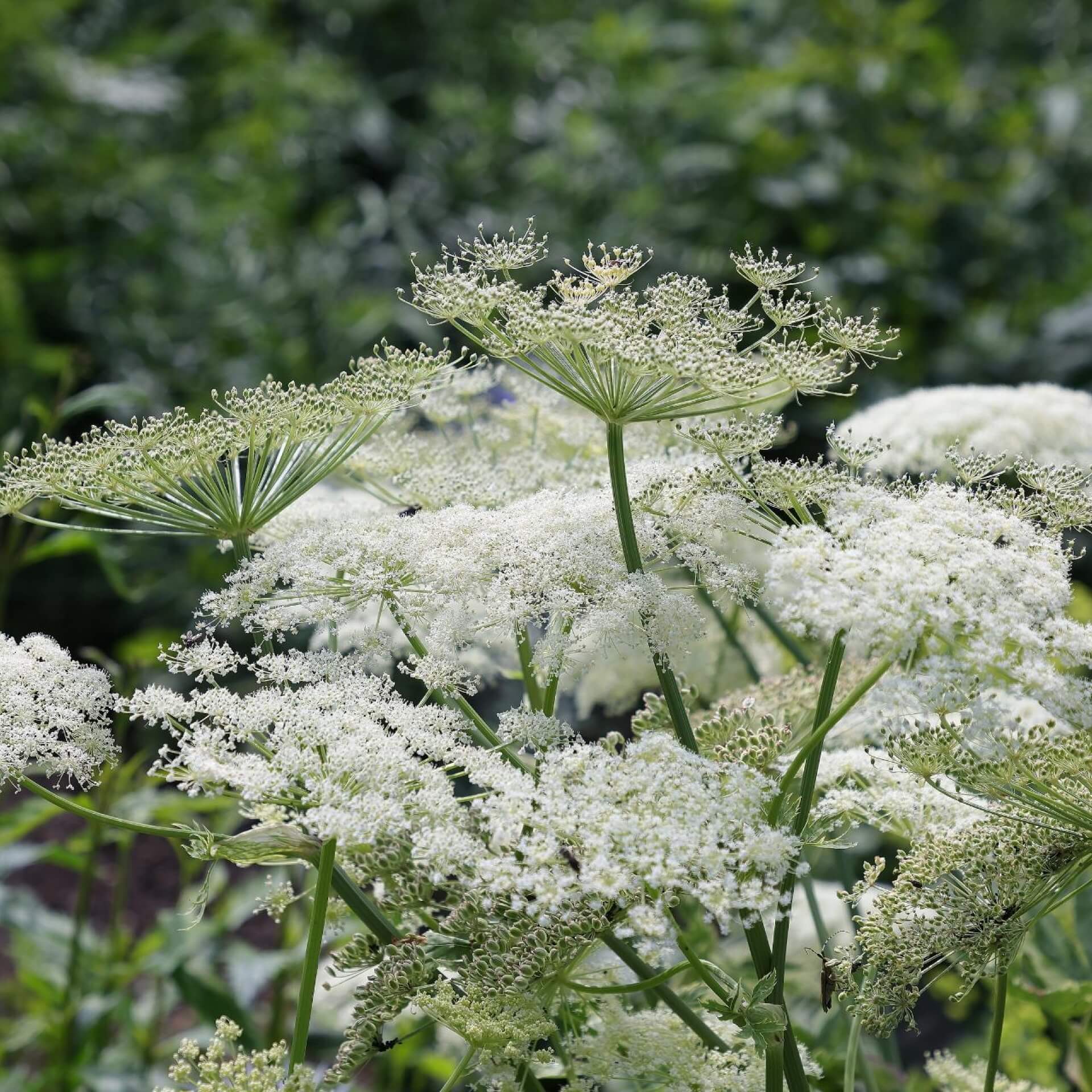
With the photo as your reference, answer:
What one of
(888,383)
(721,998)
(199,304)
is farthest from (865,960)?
(199,304)

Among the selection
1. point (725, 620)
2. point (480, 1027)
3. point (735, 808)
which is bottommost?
point (480, 1027)

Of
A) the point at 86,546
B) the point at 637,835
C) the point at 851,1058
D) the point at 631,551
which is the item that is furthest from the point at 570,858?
the point at 86,546

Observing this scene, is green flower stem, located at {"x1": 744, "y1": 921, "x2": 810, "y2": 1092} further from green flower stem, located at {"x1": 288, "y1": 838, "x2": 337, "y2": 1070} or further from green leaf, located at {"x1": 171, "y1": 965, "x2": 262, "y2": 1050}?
green leaf, located at {"x1": 171, "y1": 965, "x2": 262, "y2": 1050}

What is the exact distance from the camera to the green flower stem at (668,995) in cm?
105

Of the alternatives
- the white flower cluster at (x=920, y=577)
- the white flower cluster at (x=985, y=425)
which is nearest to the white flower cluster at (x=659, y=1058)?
the white flower cluster at (x=920, y=577)

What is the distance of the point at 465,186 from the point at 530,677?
5.14 meters

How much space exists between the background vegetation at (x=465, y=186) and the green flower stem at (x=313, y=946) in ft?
13.1

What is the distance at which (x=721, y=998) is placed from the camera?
1051mm

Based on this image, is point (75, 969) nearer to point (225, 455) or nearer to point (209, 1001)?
point (209, 1001)

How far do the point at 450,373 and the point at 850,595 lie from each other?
0.55 metres

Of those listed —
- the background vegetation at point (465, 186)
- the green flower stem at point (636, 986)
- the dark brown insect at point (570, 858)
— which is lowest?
the green flower stem at point (636, 986)

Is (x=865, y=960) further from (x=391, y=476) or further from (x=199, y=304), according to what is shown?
(x=199, y=304)

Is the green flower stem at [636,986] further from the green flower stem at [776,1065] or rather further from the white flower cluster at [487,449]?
the white flower cluster at [487,449]

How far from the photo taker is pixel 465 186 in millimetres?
6047
